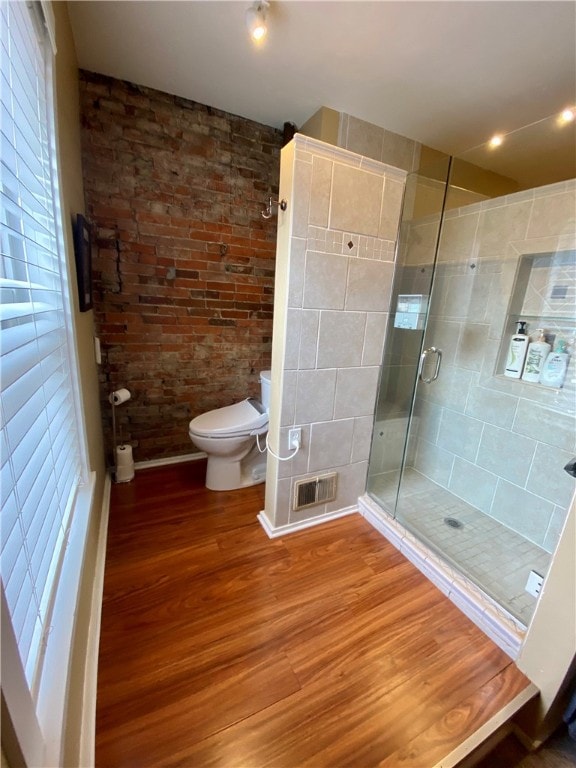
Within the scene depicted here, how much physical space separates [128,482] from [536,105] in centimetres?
349

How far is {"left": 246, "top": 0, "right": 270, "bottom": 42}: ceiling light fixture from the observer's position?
4.18 feet

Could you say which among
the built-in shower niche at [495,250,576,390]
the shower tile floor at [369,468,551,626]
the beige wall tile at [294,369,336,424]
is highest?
the built-in shower niche at [495,250,576,390]

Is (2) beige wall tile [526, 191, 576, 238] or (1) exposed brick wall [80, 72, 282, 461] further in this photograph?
(1) exposed brick wall [80, 72, 282, 461]

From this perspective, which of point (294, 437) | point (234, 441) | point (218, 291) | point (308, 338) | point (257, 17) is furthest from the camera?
point (218, 291)

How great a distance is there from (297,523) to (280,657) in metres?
0.66

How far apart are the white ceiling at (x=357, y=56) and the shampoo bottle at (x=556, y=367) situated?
1396 mm

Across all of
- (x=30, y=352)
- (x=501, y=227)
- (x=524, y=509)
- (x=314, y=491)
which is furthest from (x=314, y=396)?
(x=501, y=227)

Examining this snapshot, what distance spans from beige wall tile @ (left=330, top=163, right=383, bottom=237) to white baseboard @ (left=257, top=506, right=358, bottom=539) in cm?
156

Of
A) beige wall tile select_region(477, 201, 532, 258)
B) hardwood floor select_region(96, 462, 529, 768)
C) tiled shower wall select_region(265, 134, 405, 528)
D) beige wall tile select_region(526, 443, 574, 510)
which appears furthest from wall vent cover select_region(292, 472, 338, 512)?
beige wall tile select_region(477, 201, 532, 258)

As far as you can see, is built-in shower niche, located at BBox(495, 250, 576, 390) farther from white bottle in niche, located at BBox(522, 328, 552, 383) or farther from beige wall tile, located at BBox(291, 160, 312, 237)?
beige wall tile, located at BBox(291, 160, 312, 237)

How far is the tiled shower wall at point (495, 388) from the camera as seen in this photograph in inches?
65.2

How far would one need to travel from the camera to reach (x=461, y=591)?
1.36m

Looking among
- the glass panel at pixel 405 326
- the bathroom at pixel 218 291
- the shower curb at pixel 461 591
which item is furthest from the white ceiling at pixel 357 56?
the shower curb at pixel 461 591

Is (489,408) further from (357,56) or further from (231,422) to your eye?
(357,56)
